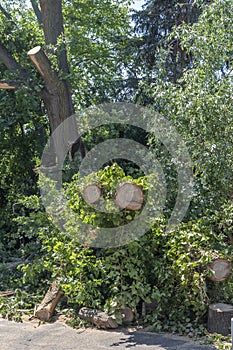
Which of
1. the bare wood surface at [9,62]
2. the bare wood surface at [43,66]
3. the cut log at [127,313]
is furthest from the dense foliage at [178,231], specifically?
the bare wood surface at [9,62]

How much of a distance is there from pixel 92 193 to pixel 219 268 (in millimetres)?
1366

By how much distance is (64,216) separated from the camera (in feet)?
17.0

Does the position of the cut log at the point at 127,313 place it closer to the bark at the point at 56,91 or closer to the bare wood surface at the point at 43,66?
the bark at the point at 56,91

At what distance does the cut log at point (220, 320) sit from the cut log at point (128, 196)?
1169 mm

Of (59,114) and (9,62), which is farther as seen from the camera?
(9,62)

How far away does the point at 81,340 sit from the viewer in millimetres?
4168

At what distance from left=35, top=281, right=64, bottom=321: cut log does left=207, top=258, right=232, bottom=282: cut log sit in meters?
1.58

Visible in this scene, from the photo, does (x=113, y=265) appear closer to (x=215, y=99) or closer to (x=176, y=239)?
(x=176, y=239)

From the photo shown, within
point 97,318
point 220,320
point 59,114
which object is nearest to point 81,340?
point 97,318

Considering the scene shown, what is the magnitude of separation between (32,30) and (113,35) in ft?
6.04

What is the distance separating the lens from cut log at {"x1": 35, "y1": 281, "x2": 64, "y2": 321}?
4.85m

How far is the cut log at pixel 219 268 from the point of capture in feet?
14.6

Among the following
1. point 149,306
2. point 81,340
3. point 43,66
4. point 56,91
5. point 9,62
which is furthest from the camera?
point 9,62

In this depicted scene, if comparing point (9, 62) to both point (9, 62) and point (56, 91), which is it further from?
point (56, 91)
